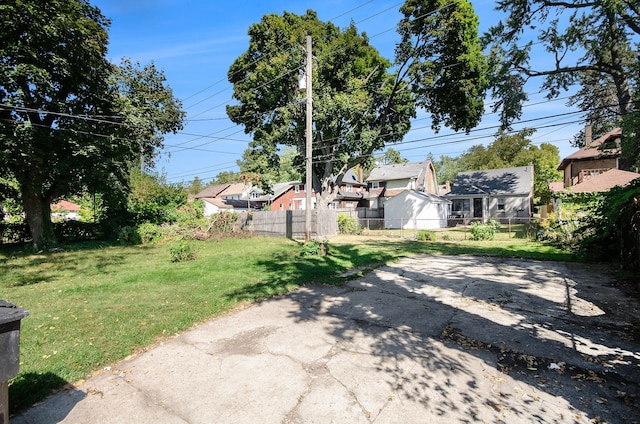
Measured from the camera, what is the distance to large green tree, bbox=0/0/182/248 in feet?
34.8

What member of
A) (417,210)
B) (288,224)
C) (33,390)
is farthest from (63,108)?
(417,210)

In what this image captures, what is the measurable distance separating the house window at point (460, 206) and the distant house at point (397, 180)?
5.40 meters

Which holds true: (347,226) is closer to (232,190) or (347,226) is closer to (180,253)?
(180,253)

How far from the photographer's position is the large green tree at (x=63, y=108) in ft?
34.8

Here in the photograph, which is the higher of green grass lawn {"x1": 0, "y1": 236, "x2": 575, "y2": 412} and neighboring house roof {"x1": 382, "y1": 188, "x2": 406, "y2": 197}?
neighboring house roof {"x1": 382, "y1": 188, "x2": 406, "y2": 197}

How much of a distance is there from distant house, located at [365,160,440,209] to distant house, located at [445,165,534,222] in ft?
18.3

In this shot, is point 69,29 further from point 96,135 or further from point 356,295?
point 356,295

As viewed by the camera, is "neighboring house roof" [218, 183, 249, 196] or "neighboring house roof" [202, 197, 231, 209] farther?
"neighboring house roof" [218, 183, 249, 196]

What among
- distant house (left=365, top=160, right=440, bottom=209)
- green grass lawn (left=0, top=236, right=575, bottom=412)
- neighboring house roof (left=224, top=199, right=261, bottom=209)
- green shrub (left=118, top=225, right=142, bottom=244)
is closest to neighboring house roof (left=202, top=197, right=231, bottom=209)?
neighboring house roof (left=224, top=199, right=261, bottom=209)

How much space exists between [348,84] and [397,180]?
666 inches

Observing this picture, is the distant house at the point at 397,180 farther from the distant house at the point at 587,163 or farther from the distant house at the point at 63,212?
the distant house at the point at 63,212

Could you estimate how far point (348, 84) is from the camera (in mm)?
20375

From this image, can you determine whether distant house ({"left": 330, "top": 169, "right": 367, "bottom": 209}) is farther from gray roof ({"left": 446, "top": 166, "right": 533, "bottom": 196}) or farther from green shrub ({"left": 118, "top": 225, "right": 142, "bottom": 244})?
green shrub ({"left": 118, "top": 225, "right": 142, "bottom": 244})

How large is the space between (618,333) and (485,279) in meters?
3.25
